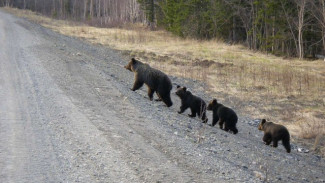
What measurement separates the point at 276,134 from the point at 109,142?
5.37 m

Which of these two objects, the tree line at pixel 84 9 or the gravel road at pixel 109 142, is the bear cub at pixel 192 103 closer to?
the gravel road at pixel 109 142

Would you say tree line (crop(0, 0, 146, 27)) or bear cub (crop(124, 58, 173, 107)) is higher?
tree line (crop(0, 0, 146, 27))

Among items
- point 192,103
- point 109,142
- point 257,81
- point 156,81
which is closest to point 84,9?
point 257,81

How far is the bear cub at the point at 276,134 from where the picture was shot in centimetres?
1078

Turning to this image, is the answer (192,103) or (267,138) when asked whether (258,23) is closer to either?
(192,103)

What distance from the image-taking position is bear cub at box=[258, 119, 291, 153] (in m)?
10.8

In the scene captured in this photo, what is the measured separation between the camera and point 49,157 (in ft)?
21.7

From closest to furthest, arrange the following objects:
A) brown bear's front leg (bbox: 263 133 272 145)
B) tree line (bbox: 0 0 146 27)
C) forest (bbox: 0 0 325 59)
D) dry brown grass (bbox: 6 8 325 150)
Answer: brown bear's front leg (bbox: 263 133 272 145), dry brown grass (bbox: 6 8 325 150), forest (bbox: 0 0 325 59), tree line (bbox: 0 0 146 27)

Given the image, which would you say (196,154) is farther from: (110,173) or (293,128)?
(293,128)

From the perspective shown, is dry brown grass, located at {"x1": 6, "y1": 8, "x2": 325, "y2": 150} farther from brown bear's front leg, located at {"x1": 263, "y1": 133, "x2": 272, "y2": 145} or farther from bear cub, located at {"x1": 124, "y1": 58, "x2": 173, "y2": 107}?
bear cub, located at {"x1": 124, "y1": 58, "x2": 173, "y2": 107}

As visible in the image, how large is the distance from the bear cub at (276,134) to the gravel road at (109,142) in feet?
1.13

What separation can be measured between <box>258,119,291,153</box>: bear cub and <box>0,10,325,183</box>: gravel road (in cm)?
34

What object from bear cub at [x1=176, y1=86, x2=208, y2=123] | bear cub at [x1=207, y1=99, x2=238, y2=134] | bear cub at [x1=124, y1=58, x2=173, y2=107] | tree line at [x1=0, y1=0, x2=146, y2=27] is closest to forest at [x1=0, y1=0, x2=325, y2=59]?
bear cub at [x1=207, y1=99, x2=238, y2=134]

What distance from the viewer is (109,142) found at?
293 inches
